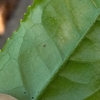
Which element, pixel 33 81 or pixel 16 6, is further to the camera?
pixel 16 6

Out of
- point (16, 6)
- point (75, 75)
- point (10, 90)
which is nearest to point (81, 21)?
point (75, 75)

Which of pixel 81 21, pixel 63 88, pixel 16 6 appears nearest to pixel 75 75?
pixel 63 88

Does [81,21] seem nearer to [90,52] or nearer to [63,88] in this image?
[90,52]

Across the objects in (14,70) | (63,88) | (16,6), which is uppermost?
(14,70)

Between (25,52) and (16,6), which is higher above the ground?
(25,52)

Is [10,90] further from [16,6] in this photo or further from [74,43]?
[16,6]

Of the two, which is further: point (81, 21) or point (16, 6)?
point (16, 6)
